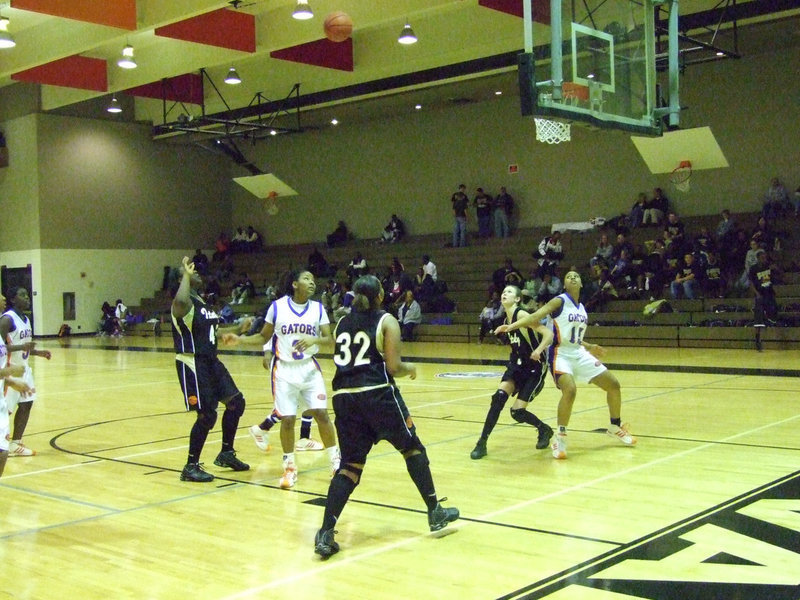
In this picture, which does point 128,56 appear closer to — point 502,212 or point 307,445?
point 502,212

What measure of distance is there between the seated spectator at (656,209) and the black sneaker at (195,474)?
17.3m

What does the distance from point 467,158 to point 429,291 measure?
5.79 meters

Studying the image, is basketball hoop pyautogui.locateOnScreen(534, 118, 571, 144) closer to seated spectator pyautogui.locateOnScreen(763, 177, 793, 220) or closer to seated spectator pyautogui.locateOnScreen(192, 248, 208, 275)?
seated spectator pyautogui.locateOnScreen(763, 177, 793, 220)

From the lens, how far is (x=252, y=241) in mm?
32094

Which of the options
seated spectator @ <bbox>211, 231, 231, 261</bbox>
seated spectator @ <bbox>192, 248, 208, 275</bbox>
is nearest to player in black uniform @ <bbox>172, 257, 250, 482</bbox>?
seated spectator @ <bbox>192, 248, 208, 275</bbox>

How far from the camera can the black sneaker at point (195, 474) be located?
23.5 feet

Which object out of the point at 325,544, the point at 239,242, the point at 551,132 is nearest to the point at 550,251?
the point at 551,132

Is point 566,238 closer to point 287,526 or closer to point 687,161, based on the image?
point 687,161

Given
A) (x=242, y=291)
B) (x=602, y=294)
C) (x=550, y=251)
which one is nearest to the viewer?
(x=602, y=294)

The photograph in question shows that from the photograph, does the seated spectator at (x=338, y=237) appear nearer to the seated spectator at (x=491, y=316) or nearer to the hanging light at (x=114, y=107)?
the hanging light at (x=114, y=107)

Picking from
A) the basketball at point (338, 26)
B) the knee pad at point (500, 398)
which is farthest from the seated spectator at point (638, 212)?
the knee pad at point (500, 398)

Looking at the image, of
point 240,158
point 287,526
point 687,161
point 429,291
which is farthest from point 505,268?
point 287,526

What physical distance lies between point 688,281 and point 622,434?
39.2 ft

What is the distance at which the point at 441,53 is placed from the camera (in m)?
20.0
